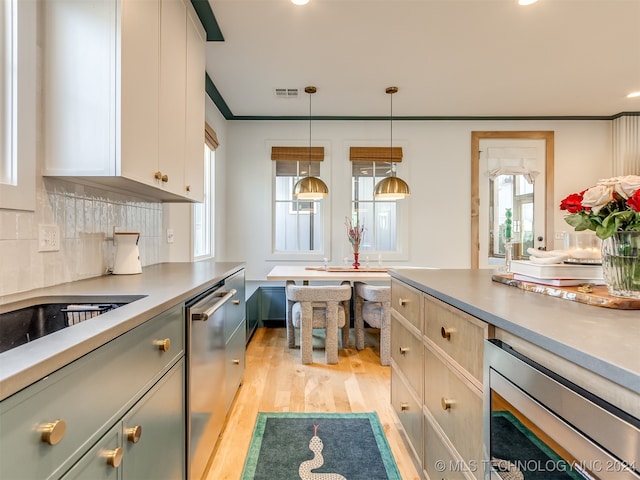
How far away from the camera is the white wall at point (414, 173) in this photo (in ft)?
15.3

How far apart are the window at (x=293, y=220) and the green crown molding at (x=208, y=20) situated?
215 centimetres

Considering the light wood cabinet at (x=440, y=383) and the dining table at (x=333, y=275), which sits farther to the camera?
the dining table at (x=333, y=275)

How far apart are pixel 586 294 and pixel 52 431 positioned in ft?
4.50

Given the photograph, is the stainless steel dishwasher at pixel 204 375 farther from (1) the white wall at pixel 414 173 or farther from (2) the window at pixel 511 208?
(2) the window at pixel 511 208

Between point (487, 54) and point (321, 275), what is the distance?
2.46m

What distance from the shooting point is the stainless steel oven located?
54 cm

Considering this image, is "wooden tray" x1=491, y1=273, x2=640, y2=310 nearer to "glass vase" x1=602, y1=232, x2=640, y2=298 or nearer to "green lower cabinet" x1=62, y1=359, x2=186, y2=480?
"glass vase" x1=602, y1=232, x2=640, y2=298

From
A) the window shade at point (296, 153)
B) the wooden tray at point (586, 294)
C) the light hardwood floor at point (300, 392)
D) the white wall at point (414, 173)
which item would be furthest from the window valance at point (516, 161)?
the wooden tray at point (586, 294)

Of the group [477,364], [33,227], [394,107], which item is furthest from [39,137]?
[394,107]

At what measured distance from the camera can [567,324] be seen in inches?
31.4

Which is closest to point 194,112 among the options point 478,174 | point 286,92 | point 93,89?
point 93,89

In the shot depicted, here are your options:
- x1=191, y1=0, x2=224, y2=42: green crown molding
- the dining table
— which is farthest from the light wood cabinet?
x1=191, y1=0, x2=224, y2=42: green crown molding

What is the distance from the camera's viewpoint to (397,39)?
2754 mm

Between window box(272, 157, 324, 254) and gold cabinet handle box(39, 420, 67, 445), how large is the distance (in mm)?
4151
